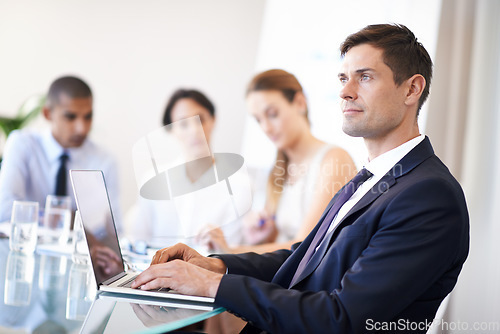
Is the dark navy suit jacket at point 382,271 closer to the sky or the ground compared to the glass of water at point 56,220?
closer to the sky

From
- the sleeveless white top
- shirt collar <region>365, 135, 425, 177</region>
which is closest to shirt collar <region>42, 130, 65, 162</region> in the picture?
the sleeveless white top

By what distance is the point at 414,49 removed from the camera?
1481 mm

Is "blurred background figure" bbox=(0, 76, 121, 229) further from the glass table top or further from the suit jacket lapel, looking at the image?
the suit jacket lapel

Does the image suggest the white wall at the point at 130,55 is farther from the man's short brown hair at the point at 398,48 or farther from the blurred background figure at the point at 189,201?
the man's short brown hair at the point at 398,48

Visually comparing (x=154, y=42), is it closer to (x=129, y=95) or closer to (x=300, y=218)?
(x=129, y=95)

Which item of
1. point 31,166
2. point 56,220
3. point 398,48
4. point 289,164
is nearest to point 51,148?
point 31,166

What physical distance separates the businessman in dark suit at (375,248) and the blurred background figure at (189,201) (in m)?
0.55

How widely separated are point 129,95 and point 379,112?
12.5 feet

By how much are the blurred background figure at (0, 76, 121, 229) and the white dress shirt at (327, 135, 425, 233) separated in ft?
7.88

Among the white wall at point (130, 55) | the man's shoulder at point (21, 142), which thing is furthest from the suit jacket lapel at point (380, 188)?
the white wall at point (130, 55)

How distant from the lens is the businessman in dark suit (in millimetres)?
1071

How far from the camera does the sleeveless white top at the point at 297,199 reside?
2.67 metres

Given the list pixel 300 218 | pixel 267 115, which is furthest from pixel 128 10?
pixel 300 218

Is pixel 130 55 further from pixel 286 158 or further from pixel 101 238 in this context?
pixel 101 238
